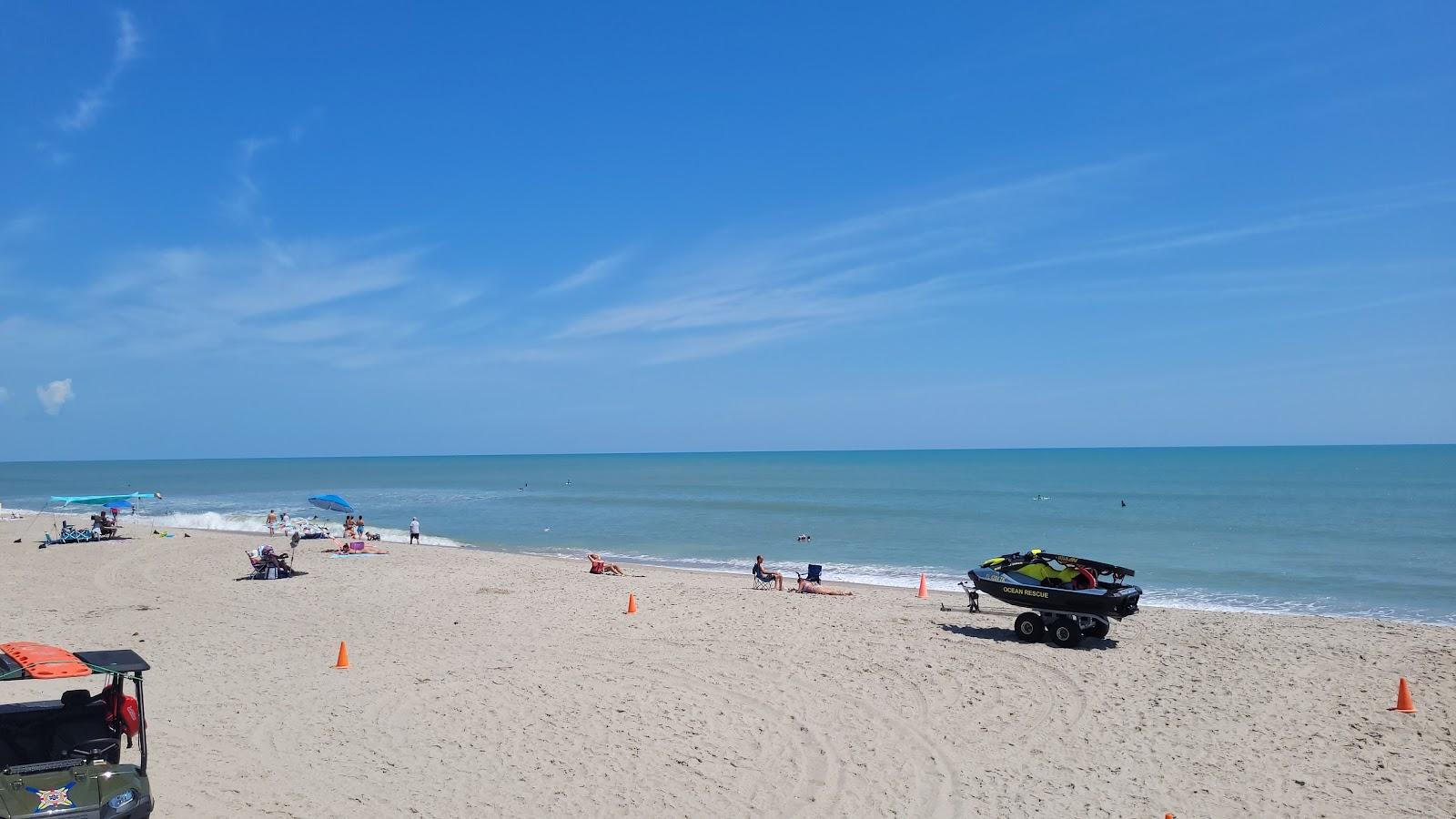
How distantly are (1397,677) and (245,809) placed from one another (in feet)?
48.9

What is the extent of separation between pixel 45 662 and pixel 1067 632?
13.3 m

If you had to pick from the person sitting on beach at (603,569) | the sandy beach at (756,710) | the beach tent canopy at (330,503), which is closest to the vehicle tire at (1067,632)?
the sandy beach at (756,710)

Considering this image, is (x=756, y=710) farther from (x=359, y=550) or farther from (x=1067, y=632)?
(x=359, y=550)

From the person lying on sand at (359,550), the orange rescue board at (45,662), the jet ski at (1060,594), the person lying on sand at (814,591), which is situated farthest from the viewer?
the person lying on sand at (359,550)

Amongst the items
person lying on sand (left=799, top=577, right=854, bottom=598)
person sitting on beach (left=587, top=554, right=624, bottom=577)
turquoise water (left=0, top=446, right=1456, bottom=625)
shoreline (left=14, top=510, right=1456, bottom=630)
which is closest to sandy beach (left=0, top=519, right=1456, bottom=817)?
shoreline (left=14, top=510, right=1456, bottom=630)

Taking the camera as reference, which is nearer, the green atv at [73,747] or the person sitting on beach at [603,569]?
the green atv at [73,747]

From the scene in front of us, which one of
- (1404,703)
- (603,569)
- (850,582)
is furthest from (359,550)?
(1404,703)

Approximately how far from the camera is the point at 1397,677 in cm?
1271

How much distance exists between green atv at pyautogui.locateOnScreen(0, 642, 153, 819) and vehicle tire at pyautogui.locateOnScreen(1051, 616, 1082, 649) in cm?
1250

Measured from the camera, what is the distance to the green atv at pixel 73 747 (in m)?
5.95

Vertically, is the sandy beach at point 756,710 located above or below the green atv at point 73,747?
below

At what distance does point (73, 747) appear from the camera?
6.89 metres

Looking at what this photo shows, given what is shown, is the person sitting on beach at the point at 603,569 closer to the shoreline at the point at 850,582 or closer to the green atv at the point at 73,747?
the shoreline at the point at 850,582

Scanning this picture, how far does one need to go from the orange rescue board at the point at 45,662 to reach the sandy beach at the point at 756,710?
169 centimetres
